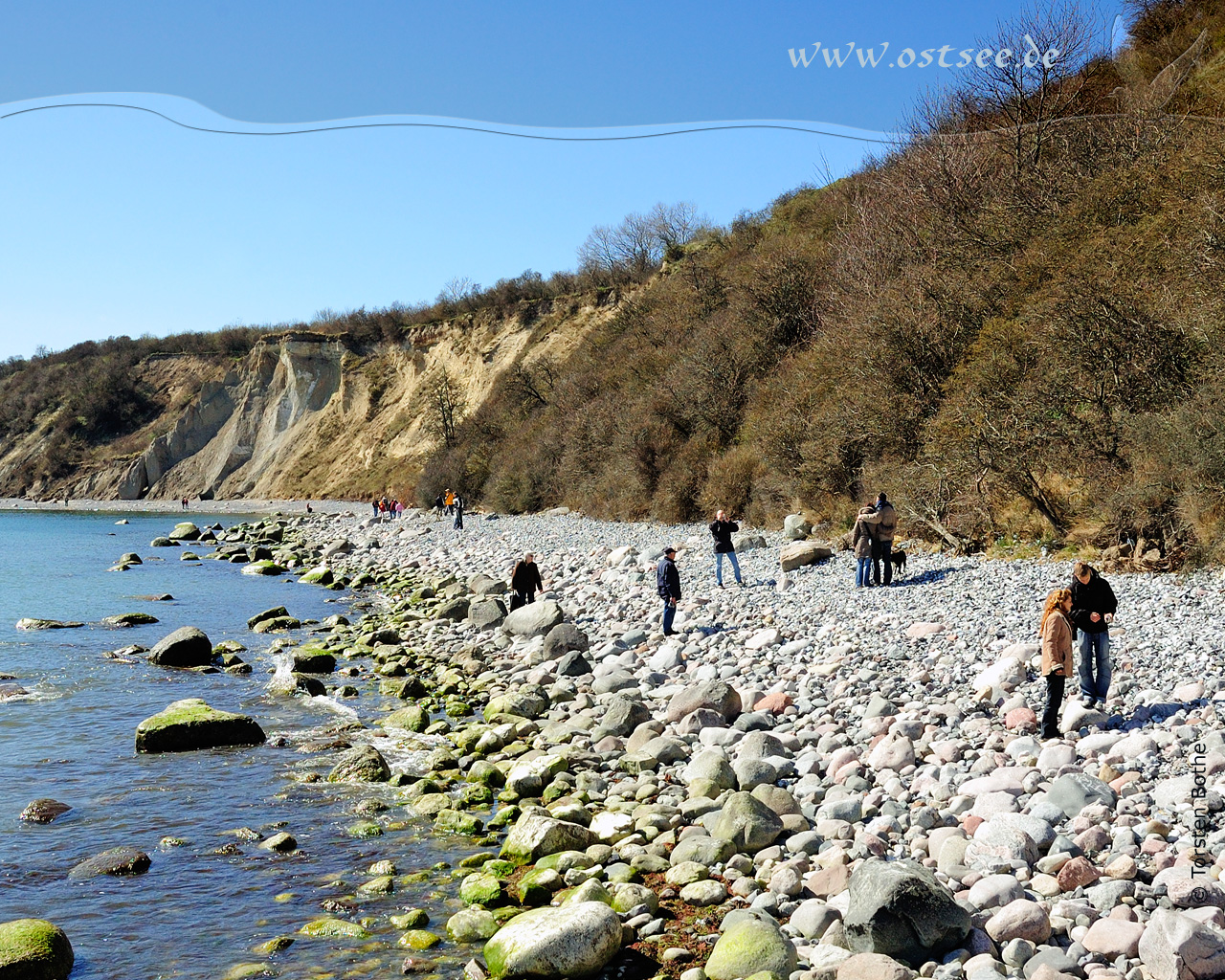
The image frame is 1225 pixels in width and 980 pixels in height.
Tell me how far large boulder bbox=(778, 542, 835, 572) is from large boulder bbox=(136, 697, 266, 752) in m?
10.5

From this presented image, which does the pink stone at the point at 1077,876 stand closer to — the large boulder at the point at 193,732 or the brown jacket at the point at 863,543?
the large boulder at the point at 193,732

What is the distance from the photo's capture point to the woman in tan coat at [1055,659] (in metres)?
8.35

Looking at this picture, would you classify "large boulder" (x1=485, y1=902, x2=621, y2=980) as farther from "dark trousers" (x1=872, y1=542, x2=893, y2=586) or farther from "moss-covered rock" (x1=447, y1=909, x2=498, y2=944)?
"dark trousers" (x1=872, y1=542, x2=893, y2=586)

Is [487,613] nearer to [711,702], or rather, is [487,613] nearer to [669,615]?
[669,615]

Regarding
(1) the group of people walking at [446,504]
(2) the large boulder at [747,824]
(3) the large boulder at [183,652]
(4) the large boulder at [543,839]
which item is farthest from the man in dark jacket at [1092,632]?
(1) the group of people walking at [446,504]

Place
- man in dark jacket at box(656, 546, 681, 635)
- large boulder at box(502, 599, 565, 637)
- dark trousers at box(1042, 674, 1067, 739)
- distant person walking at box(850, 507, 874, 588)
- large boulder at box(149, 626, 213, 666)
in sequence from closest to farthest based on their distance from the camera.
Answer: dark trousers at box(1042, 674, 1067, 739)
man in dark jacket at box(656, 546, 681, 635)
distant person walking at box(850, 507, 874, 588)
large boulder at box(502, 599, 565, 637)
large boulder at box(149, 626, 213, 666)

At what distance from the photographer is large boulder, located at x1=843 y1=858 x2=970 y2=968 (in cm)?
559

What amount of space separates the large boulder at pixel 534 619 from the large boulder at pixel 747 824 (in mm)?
9324

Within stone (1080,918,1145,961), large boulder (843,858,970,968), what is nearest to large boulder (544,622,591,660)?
large boulder (843,858,970,968)

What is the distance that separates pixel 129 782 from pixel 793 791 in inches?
306

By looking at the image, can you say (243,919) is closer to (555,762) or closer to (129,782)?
(555,762)

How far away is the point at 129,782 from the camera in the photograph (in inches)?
430

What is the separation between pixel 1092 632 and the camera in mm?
8695

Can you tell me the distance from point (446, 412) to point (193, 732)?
177ft
